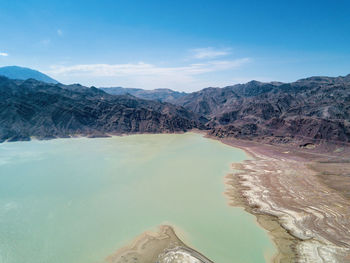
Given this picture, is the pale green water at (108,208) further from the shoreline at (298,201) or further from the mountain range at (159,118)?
the mountain range at (159,118)

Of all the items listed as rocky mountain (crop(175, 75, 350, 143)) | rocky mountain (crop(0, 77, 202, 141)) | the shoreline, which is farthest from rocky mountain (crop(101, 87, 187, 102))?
the shoreline

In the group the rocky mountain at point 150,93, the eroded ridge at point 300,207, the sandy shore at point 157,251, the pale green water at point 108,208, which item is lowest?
the pale green water at point 108,208

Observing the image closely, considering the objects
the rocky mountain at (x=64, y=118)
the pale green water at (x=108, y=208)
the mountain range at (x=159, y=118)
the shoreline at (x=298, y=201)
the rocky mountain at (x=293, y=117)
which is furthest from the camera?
the rocky mountain at (x=64, y=118)

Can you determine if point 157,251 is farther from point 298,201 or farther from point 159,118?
point 159,118

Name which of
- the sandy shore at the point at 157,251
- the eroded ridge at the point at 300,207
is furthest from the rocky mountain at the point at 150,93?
the sandy shore at the point at 157,251

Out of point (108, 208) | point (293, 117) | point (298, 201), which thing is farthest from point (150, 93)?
point (298, 201)

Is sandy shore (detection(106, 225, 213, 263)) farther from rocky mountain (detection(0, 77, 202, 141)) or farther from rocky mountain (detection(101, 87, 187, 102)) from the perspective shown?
rocky mountain (detection(101, 87, 187, 102))
